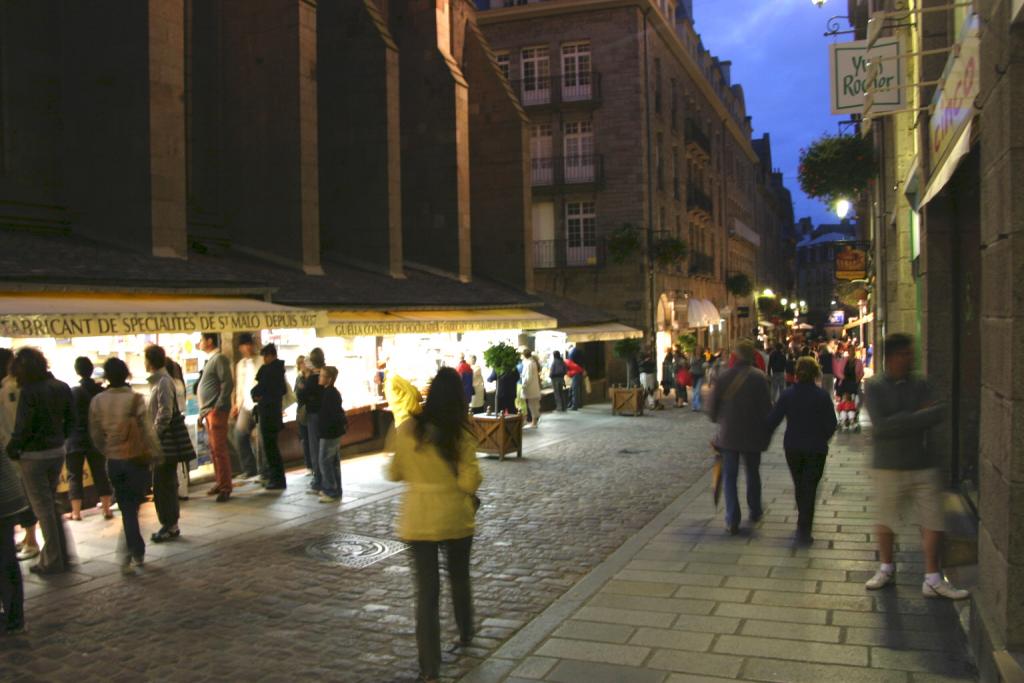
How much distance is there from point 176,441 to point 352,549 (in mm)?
2040

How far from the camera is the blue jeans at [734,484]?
8.72 metres

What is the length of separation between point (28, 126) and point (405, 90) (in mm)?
12029

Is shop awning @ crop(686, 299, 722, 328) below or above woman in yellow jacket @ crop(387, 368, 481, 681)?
above

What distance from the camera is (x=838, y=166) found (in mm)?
19016

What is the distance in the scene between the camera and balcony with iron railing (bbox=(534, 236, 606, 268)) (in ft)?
112

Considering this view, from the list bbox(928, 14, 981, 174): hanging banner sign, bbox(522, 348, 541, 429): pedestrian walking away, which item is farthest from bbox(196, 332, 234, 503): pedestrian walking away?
bbox(522, 348, 541, 429): pedestrian walking away

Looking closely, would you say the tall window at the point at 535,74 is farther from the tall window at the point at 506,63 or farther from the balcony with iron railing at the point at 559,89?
the tall window at the point at 506,63

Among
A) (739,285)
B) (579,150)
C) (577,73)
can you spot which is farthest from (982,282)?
(739,285)

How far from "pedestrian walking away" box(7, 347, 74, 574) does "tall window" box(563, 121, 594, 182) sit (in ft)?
91.8

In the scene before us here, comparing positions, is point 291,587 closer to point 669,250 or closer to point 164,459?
point 164,459

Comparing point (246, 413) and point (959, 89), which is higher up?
point (959, 89)

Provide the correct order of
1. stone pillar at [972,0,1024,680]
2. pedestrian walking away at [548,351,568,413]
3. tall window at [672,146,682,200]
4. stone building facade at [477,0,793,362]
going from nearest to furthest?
stone pillar at [972,0,1024,680] < pedestrian walking away at [548,351,568,413] < stone building facade at [477,0,793,362] < tall window at [672,146,682,200]

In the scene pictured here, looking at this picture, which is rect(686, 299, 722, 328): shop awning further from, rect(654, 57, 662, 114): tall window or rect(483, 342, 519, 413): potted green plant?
rect(483, 342, 519, 413): potted green plant

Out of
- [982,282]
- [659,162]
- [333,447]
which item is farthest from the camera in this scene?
[659,162]
